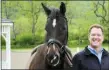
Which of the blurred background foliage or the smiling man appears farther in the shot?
the blurred background foliage

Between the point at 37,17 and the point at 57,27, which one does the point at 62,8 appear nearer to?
the point at 57,27

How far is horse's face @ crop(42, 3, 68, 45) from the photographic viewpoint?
16.9 feet

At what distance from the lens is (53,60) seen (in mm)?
4809

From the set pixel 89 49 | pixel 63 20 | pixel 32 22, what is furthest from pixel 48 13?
pixel 32 22

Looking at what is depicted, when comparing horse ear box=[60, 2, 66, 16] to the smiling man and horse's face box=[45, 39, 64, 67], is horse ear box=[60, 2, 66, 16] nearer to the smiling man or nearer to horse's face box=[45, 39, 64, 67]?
horse's face box=[45, 39, 64, 67]

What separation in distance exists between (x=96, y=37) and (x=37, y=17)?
26.2 metres

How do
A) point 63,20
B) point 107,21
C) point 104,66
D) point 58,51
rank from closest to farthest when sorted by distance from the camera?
point 104,66
point 58,51
point 63,20
point 107,21

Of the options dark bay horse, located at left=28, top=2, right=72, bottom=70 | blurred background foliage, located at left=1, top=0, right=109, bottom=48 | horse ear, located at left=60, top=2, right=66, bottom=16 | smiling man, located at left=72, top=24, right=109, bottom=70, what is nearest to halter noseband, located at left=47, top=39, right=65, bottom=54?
dark bay horse, located at left=28, top=2, right=72, bottom=70

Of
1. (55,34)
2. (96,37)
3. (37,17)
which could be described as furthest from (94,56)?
(37,17)

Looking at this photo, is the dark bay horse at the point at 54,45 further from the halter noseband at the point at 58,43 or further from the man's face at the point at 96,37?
the man's face at the point at 96,37

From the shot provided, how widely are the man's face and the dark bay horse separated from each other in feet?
1.81

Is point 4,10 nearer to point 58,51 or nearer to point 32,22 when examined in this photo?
point 32,22

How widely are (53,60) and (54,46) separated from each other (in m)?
0.25

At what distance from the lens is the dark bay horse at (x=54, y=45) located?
16.0 ft
